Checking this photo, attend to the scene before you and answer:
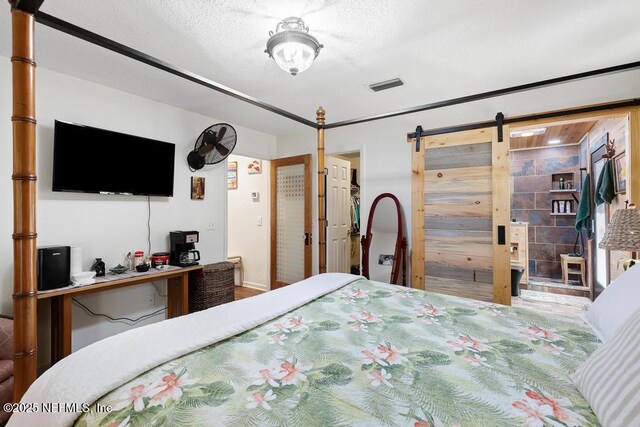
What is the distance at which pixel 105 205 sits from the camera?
2.80 meters

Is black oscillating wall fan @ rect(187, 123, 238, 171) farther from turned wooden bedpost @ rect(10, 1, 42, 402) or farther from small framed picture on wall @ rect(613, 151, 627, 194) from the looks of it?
small framed picture on wall @ rect(613, 151, 627, 194)

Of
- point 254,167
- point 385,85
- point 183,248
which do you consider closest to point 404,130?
point 385,85

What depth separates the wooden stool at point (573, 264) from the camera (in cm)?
471

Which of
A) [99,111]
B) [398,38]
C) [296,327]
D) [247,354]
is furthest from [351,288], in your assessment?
[99,111]

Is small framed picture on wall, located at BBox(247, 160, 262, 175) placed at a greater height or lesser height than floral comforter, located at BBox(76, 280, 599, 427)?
greater

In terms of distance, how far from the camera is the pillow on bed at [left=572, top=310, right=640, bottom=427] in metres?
0.65

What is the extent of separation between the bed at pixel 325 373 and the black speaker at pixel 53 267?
5.15 ft

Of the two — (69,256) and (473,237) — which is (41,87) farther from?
(473,237)

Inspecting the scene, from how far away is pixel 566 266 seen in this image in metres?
4.85

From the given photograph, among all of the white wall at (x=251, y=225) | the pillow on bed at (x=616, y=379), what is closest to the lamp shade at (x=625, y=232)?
the pillow on bed at (x=616, y=379)

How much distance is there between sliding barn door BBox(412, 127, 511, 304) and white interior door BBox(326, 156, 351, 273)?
1.27 m

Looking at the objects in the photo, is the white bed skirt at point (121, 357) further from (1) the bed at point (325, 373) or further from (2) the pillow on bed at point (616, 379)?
(2) the pillow on bed at point (616, 379)

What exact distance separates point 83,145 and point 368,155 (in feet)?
9.68

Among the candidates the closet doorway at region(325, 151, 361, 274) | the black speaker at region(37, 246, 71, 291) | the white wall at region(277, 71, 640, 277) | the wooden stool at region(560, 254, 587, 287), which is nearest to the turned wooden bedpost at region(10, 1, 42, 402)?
the black speaker at region(37, 246, 71, 291)
